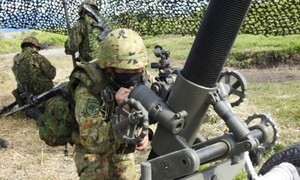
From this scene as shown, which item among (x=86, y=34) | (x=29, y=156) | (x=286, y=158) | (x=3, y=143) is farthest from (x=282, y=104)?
(x=286, y=158)

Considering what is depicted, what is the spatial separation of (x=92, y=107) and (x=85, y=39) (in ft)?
12.1

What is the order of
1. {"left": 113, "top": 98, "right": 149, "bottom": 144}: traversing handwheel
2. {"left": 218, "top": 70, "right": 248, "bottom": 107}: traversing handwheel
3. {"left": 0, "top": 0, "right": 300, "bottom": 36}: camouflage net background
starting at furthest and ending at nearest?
1. {"left": 0, "top": 0, "right": 300, "bottom": 36}: camouflage net background
2. {"left": 218, "top": 70, "right": 248, "bottom": 107}: traversing handwheel
3. {"left": 113, "top": 98, "right": 149, "bottom": 144}: traversing handwheel

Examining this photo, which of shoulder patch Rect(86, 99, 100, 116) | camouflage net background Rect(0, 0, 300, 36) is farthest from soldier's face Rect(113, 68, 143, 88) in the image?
camouflage net background Rect(0, 0, 300, 36)

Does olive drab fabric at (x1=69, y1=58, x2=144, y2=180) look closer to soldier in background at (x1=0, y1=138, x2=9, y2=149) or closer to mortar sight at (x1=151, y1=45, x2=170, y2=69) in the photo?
mortar sight at (x1=151, y1=45, x2=170, y2=69)

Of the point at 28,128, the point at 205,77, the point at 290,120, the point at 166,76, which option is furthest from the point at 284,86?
the point at 205,77

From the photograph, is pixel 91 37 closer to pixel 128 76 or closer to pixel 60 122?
pixel 60 122

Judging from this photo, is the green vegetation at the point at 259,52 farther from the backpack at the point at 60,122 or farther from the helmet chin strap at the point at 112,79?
the helmet chin strap at the point at 112,79

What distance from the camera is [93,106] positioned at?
9.07 feet

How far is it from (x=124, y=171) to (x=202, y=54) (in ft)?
5.31

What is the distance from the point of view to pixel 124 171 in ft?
11.0

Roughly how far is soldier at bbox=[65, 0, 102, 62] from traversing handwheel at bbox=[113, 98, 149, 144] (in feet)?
13.9

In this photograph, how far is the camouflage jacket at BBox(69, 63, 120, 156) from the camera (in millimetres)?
2689

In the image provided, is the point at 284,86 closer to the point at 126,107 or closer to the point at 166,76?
the point at 166,76

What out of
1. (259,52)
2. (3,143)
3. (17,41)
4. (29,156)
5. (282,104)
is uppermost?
(282,104)
